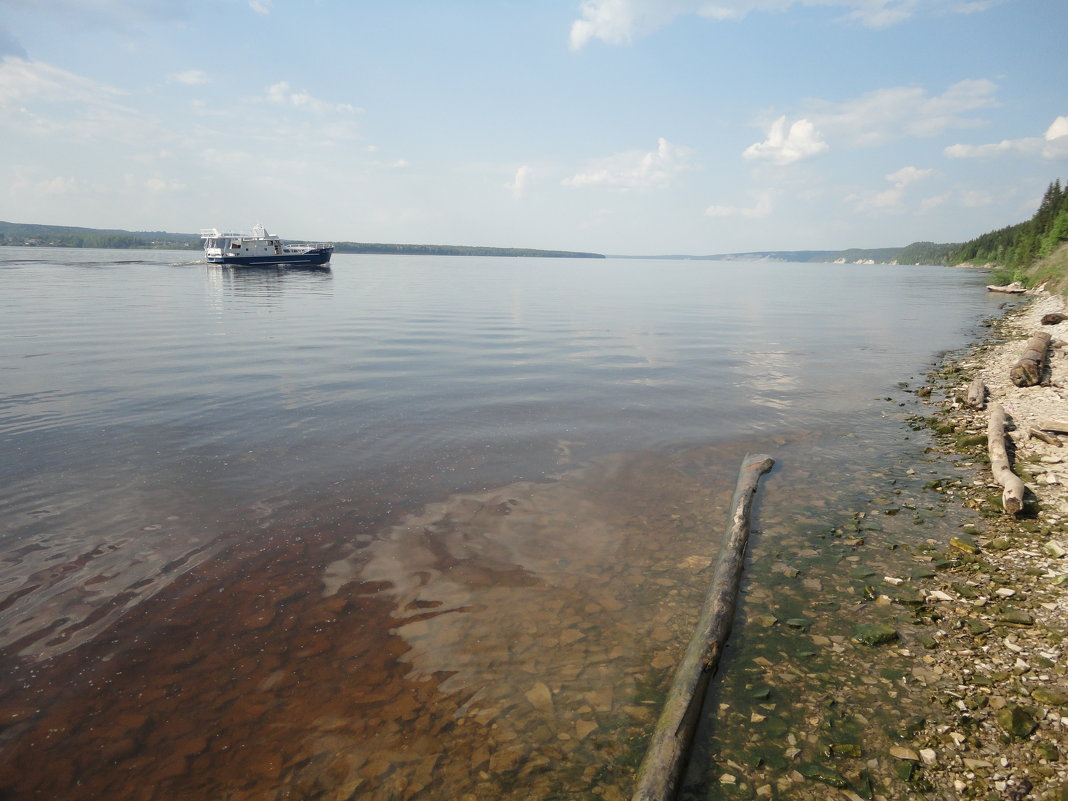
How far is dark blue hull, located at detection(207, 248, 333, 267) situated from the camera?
4946 inches

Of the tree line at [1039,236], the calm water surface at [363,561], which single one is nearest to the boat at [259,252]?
the calm water surface at [363,561]

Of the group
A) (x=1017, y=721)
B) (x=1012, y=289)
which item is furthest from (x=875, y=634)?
(x=1012, y=289)

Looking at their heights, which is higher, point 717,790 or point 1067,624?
point 1067,624

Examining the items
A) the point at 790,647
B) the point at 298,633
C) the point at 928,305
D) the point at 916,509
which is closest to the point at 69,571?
the point at 298,633

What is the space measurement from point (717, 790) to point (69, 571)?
970 cm

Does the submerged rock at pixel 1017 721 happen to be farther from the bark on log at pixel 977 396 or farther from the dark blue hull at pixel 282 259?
the dark blue hull at pixel 282 259

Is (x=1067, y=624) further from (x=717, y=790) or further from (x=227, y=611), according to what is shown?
(x=227, y=611)

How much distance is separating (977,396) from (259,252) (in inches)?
5522

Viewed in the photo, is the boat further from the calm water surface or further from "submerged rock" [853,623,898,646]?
"submerged rock" [853,623,898,646]

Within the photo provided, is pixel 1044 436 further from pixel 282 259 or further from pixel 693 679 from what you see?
pixel 282 259

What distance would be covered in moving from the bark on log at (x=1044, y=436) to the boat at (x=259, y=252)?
452 feet

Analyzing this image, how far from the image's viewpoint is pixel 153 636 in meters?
7.36

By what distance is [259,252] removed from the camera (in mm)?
128250

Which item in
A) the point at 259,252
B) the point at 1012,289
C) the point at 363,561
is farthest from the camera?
the point at 259,252
